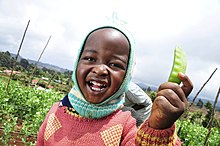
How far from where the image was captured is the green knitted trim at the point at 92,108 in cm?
110

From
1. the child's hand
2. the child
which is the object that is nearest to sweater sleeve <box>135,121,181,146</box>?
the child's hand

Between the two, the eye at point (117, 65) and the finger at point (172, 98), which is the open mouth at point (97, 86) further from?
the finger at point (172, 98)

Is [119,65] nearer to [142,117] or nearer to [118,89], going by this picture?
[118,89]

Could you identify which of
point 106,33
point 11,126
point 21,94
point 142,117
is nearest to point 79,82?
point 106,33

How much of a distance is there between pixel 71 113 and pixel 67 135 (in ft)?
0.30


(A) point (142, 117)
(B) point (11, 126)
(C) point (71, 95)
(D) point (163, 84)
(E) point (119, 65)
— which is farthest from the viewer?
(B) point (11, 126)

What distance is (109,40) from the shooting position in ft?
3.45

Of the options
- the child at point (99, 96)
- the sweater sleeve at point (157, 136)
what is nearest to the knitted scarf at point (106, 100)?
the child at point (99, 96)

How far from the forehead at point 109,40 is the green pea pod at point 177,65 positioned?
31 centimetres

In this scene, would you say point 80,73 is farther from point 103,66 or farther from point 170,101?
point 170,101

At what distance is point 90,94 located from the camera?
1041 millimetres

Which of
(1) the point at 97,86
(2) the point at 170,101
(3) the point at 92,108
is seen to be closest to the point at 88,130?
(3) the point at 92,108

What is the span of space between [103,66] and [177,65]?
32 centimetres

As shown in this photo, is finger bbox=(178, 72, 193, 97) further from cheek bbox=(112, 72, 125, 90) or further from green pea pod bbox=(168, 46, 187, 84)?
cheek bbox=(112, 72, 125, 90)
